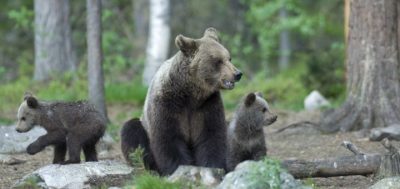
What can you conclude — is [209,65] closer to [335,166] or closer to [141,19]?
[335,166]

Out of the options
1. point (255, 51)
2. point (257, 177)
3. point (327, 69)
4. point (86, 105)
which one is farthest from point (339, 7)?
point (257, 177)

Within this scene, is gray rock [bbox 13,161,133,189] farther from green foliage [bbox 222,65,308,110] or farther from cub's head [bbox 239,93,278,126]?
green foliage [bbox 222,65,308,110]

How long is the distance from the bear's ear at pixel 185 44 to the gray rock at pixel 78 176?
1.34m

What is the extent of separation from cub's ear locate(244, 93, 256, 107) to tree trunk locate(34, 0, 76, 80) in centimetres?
933

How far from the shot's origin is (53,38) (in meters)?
19.2

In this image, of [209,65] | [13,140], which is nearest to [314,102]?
[13,140]

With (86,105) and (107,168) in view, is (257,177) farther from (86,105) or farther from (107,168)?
(86,105)

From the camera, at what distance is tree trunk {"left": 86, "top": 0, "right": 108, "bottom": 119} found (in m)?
13.0

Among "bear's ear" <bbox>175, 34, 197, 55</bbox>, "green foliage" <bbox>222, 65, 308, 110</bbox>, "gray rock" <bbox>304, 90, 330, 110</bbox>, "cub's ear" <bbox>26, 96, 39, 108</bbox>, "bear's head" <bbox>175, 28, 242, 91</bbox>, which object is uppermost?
"bear's ear" <bbox>175, 34, 197, 55</bbox>

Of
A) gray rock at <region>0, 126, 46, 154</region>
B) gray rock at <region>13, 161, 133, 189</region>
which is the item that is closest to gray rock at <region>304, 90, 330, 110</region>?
gray rock at <region>0, 126, 46, 154</region>

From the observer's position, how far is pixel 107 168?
8586 mm

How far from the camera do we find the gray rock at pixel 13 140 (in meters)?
11.3

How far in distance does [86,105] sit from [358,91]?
4689 mm

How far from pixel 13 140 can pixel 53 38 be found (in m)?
7.95
